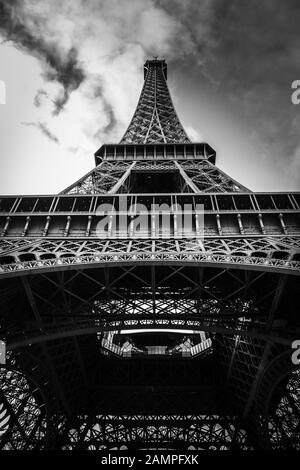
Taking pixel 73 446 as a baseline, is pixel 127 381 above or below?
above

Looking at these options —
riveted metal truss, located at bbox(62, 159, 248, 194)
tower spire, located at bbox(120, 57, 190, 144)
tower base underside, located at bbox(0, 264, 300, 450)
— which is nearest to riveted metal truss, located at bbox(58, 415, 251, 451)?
tower base underside, located at bbox(0, 264, 300, 450)

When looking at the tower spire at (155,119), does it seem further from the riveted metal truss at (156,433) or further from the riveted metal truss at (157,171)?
the riveted metal truss at (156,433)

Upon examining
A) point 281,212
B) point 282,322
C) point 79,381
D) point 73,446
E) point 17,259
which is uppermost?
point 281,212

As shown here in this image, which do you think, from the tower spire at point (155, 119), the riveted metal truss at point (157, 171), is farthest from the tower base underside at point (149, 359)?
the tower spire at point (155, 119)

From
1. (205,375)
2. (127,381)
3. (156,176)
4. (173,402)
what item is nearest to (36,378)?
(127,381)

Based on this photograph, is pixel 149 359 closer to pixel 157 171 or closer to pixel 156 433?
pixel 156 433

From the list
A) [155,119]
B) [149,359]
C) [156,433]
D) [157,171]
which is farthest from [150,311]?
[155,119]
